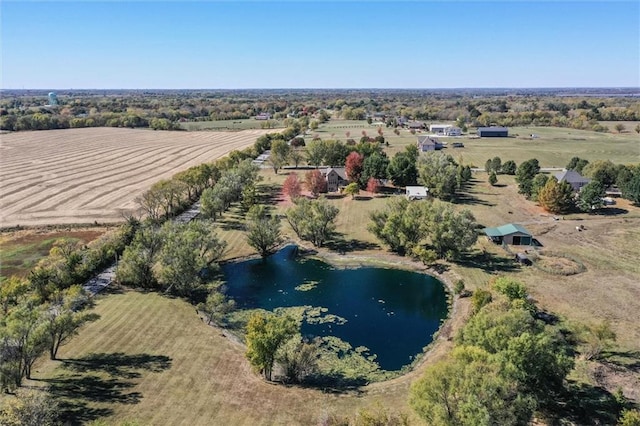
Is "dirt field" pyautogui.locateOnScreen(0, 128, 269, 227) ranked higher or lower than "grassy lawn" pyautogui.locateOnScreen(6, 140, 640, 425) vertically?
higher

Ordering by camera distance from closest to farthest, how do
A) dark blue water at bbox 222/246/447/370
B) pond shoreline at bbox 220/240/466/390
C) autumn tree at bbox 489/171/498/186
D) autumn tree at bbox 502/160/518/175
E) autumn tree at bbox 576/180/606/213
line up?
pond shoreline at bbox 220/240/466/390 < dark blue water at bbox 222/246/447/370 < autumn tree at bbox 576/180/606/213 < autumn tree at bbox 489/171/498/186 < autumn tree at bbox 502/160/518/175

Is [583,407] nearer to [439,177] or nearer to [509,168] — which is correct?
[439,177]

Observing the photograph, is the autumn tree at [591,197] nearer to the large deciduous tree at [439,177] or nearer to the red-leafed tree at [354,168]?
the large deciduous tree at [439,177]

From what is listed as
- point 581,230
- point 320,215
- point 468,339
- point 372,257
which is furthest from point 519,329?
point 581,230

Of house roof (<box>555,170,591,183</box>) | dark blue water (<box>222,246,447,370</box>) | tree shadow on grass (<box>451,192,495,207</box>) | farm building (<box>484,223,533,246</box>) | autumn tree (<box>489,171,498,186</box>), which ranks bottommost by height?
dark blue water (<box>222,246,447,370</box>)

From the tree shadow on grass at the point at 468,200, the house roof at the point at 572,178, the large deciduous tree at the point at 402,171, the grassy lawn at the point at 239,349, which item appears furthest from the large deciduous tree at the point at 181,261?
the house roof at the point at 572,178

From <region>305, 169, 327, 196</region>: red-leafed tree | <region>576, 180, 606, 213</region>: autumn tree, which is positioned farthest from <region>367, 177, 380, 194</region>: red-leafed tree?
<region>576, 180, 606, 213</region>: autumn tree

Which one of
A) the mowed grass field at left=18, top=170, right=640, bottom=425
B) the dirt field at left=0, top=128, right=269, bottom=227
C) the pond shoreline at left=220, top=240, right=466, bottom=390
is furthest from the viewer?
the dirt field at left=0, top=128, right=269, bottom=227

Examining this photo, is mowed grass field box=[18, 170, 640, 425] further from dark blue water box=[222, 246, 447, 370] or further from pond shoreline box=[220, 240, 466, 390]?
dark blue water box=[222, 246, 447, 370]
